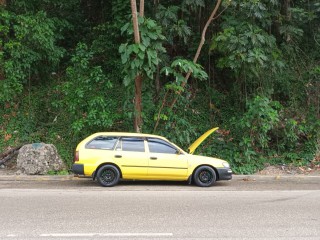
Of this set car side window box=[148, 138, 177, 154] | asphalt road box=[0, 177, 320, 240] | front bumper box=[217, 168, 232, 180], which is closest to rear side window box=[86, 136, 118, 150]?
car side window box=[148, 138, 177, 154]

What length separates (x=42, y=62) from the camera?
641 inches

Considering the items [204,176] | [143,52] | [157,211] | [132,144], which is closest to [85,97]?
[143,52]

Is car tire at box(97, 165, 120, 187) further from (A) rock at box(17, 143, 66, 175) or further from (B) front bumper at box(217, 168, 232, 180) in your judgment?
(B) front bumper at box(217, 168, 232, 180)

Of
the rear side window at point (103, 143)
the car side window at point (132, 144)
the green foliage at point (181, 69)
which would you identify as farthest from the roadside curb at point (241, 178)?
the green foliage at point (181, 69)

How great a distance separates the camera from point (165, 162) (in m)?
10.6

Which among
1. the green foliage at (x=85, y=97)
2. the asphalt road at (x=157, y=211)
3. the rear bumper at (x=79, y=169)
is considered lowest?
the asphalt road at (x=157, y=211)

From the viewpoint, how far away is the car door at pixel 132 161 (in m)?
10.6

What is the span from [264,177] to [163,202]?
5.13 meters

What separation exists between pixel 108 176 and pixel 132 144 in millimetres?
1061

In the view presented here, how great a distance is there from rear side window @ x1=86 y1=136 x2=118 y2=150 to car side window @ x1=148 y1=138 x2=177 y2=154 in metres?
0.97

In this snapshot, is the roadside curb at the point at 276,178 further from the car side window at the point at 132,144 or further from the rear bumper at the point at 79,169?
the rear bumper at the point at 79,169

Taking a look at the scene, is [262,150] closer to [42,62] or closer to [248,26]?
[248,26]

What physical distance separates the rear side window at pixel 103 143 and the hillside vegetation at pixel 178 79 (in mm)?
2131

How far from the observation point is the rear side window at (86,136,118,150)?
10.7 metres
